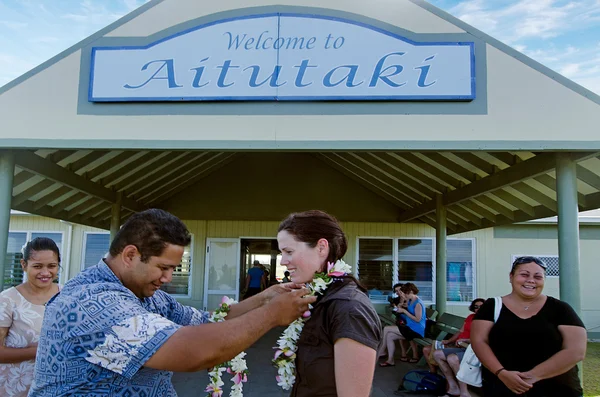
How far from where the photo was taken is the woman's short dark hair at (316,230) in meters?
2.22

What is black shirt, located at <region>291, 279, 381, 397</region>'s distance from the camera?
1.89 metres

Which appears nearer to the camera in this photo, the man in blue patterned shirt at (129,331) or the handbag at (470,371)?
the man in blue patterned shirt at (129,331)

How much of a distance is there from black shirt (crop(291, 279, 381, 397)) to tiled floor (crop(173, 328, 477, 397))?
4794mm

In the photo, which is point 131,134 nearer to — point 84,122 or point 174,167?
point 84,122

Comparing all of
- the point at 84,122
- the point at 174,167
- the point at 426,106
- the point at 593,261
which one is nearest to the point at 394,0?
the point at 426,106

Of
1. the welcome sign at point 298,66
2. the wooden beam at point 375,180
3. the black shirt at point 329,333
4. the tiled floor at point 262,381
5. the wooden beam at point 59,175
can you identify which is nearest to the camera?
the black shirt at point 329,333

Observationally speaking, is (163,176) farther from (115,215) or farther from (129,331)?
(129,331)

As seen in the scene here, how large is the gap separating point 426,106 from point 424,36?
31.8 inches

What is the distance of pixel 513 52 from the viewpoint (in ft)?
18.7

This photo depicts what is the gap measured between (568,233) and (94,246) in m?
11.9

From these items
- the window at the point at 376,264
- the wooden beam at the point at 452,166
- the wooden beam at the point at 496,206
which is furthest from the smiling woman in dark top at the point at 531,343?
the window at the point at 376,264

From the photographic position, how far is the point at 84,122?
5.89m

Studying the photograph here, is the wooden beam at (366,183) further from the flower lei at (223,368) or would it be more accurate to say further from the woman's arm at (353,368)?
the woman's arm at (353,368)

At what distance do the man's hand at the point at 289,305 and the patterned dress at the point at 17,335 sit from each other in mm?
1994
